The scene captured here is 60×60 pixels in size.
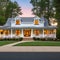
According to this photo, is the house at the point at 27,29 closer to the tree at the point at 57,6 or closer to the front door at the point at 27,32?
the front door at the point at 27,32

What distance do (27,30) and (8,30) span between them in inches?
178

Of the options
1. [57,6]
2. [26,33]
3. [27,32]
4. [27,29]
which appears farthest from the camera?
[27,32]

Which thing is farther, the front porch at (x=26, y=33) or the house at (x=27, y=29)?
the house at (x=27, y=29)

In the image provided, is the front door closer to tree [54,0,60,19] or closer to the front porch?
the front porch

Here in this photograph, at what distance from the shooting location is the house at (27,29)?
52094 mm

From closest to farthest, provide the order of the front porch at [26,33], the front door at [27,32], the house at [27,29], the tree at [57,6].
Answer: the tree at [57,6] < the front porch at [26,33] < the house at [27,29] < the front door at [27,32]

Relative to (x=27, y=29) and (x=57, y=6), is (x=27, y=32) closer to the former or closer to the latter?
(x=27, y=29)

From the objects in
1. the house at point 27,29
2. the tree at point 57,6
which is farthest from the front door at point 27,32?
the tree at point 57,6

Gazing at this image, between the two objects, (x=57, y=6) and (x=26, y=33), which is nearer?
(x=57, y=6)

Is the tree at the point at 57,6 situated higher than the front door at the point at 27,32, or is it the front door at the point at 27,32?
the tree at the point at 57,6

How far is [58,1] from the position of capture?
208 inches

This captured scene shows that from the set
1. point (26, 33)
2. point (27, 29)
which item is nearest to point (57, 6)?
point (26, 33)

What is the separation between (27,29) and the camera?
52.8 m

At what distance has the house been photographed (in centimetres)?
5209
